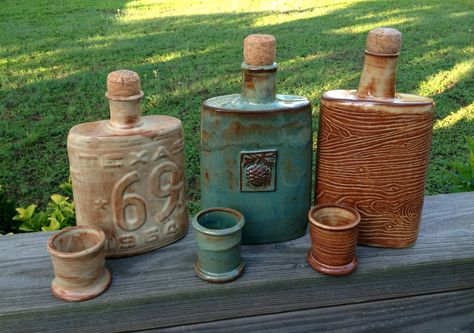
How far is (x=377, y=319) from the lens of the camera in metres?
1.26

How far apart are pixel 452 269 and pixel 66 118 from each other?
312 cm

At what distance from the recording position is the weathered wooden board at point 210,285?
1.14m

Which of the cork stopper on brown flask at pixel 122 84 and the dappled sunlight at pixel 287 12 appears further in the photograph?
the dappled sunlight at pixel 287 12

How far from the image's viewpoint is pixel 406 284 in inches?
49.9

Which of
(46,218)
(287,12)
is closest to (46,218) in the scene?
(46,218)

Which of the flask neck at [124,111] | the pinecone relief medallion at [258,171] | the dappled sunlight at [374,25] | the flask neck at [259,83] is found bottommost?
the dappled sunlight at [374,25]

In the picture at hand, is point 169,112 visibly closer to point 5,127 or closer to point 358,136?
point 5,127

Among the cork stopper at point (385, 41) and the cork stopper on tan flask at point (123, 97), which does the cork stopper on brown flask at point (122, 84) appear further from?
the cork stopper at point (385, 41)

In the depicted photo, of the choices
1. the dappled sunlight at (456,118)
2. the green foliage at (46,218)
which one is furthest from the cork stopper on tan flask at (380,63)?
the dappled sunlight at (456,118)

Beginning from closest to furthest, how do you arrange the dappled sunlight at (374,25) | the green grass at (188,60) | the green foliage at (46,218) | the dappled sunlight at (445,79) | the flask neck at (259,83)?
the flask neck at (259,83) → the green foliage at (46,218) → the green grass at (188,60) → the dappled sunlight at (445,79) → the dappled sunlight at (374,25)

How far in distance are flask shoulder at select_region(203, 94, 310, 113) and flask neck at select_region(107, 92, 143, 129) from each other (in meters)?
Result: 0.17

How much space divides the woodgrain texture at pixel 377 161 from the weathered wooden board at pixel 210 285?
0.09m

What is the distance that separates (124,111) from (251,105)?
306 mm

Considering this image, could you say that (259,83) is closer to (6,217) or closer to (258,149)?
(258,149)
